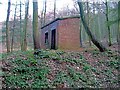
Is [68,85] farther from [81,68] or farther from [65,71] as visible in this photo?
[81,68]

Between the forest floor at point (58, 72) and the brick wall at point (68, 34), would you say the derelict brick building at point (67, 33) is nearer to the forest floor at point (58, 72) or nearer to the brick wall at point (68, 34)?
the brick wall at point (68, 34)

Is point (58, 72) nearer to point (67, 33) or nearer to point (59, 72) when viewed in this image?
point (59, 72)

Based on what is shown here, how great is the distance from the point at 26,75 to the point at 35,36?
9.19 ft

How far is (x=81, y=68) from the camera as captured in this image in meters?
8.70

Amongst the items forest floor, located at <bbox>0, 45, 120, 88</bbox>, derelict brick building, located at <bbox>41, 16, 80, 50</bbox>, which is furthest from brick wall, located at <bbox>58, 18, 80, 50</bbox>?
forest floor, located at <bbox>0, 45, 120, 88</bbox>

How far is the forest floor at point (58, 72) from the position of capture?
7.10m

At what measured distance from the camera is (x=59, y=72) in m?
7.99

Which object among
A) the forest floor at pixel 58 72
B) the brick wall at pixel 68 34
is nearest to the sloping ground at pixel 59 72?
the forest floor at pixel 58 72

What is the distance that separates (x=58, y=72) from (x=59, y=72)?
0.12 feet

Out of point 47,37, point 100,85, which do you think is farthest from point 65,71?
point 47,37

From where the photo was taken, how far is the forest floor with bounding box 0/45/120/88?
23.3 feet

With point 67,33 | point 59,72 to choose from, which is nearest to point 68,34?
point 67,33

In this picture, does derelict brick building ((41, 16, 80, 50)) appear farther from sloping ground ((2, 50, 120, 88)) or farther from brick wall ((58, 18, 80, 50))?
sloping ground ((2, 50, 120, 88))

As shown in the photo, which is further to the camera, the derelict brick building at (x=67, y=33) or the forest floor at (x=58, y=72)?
the derelict brick building at (x=67, y=33)
